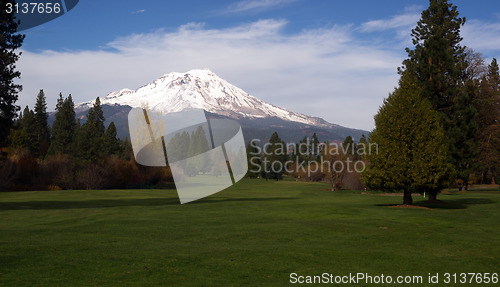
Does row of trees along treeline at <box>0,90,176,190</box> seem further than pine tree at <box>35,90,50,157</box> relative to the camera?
No

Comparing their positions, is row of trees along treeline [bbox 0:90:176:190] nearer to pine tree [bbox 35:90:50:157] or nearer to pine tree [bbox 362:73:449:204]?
pine tree [bbox 35:90:50:157]

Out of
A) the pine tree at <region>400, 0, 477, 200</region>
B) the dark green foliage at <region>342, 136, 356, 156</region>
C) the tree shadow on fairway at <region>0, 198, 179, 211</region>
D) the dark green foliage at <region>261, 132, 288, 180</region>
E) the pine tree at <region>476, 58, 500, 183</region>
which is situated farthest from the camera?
the dark green foliage at <region>261, 132, 288, 180</region>

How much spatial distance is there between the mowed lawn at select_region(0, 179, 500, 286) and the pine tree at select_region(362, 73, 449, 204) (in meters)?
5.47

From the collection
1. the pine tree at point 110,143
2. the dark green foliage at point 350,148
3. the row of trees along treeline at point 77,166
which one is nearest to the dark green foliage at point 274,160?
the dark green foliage at point 350,148

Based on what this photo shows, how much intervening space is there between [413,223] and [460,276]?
501 inches

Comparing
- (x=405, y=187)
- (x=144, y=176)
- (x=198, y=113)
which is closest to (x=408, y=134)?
(x=405, y=187)

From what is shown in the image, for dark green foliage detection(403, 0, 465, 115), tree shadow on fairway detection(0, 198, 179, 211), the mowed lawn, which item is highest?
Answer: dark green foliage detection(403, 0, 465, 115)

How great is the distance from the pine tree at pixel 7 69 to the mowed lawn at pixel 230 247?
39.9 ft

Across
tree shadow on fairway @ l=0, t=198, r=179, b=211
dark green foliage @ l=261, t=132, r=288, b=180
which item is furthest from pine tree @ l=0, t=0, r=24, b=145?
dark green foliage @ l=261, t=132, r=288, b=180

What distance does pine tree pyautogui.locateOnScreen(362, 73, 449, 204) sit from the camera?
33.3m

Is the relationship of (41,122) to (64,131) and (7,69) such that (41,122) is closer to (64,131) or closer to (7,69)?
(64,131)

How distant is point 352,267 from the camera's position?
1316 centimetres

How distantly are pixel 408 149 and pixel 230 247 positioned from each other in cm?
2230

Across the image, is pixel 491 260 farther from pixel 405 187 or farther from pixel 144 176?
pixel 144 176
